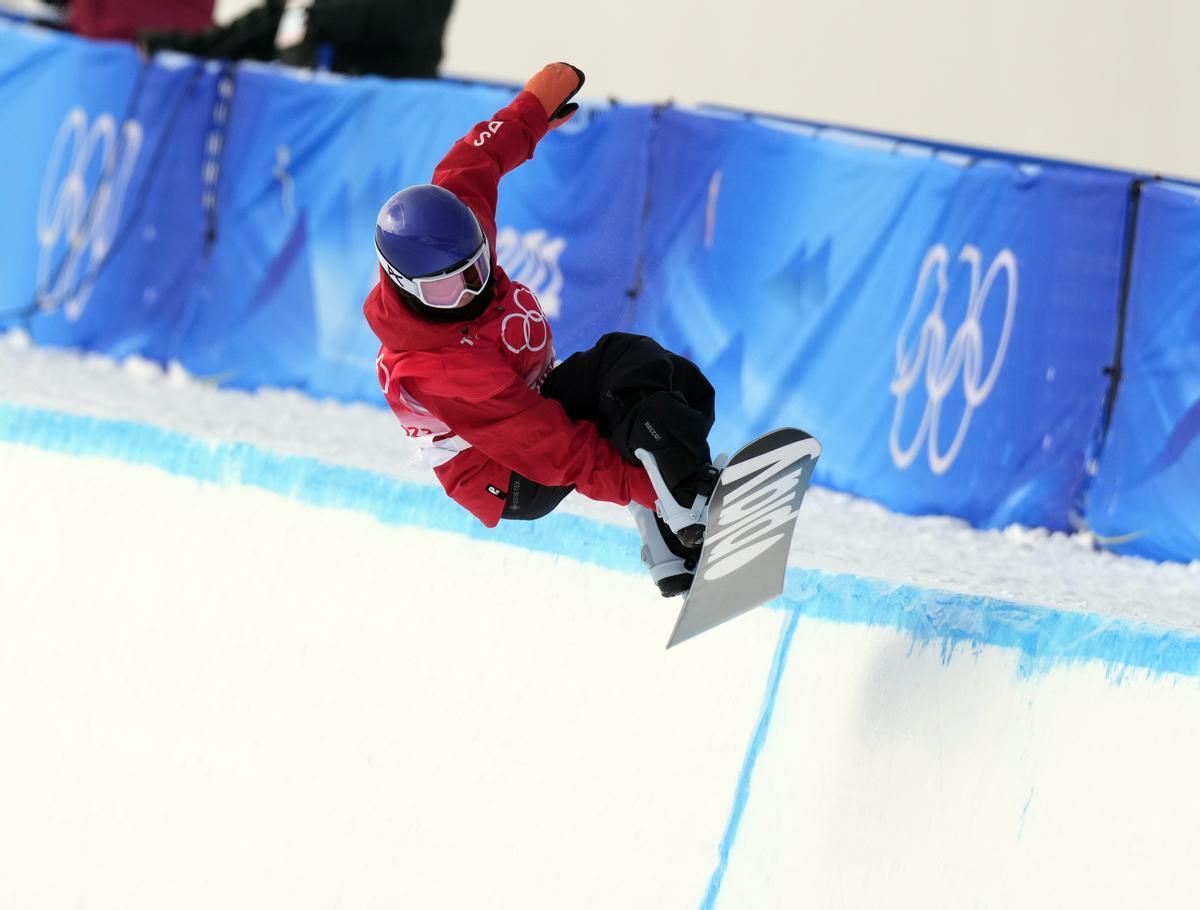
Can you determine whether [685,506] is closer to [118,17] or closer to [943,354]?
[943,354]

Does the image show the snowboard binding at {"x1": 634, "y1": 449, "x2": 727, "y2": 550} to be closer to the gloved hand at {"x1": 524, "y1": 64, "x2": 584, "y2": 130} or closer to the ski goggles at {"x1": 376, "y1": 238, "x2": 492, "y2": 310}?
the ski goggles at {"x1": 376, "y1": 238, "x2": 492, "y2": 310}

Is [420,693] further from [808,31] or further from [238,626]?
[808,31]

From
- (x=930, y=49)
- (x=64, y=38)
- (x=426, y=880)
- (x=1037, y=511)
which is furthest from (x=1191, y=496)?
(x=930, y=49)

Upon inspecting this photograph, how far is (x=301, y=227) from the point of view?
792 centimetres

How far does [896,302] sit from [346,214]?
315 centimetres

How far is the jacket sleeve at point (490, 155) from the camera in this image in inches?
151

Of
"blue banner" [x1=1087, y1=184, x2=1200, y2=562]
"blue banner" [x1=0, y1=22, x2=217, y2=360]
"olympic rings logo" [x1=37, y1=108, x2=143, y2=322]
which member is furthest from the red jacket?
"olympic rings logo" [x1=37, y1=108, x2=143, y2=322]

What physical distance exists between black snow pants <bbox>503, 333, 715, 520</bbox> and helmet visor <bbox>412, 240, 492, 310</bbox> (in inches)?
16.8

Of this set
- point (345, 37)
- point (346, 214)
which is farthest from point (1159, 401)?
point (345, 37)

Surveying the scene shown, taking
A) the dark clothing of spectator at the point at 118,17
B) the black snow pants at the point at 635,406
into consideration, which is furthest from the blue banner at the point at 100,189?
the black snow pants at the point at 635,406

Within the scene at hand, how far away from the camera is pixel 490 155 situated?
395cm

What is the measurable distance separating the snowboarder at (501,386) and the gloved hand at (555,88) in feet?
0.59

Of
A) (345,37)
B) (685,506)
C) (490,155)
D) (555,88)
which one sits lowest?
(685,506)

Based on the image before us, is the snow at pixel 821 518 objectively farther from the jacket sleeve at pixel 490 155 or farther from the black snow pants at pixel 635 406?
the jacket sleeve at pixel 490 155
